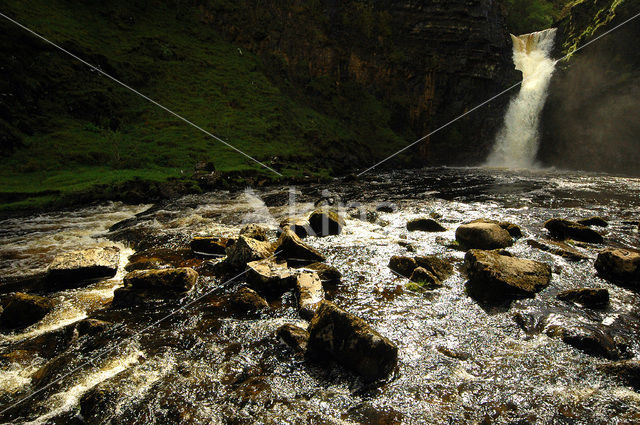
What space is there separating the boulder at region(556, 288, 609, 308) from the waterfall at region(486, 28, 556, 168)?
34949 millimetres

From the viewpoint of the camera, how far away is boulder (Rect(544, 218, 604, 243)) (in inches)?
388

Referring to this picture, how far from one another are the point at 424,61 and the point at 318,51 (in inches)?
596

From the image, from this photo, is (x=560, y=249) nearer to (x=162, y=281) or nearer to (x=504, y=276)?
(x=504, y=276)

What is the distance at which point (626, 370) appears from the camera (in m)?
4.50

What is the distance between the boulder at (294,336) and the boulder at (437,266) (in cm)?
404

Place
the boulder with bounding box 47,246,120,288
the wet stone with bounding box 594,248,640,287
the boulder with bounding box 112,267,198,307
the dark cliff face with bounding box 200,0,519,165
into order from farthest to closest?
the dark cliff face with bounding box 200,0,519,165 → the boulder with bounding box 47,246,120,288 → the wet stone with bounding box 594,248,640,287 → the boulder with bounding box 112,267,198,307

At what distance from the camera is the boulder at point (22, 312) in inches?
238

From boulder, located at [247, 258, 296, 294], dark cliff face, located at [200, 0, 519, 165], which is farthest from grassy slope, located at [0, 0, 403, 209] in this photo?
boulder, located at [247, 258, 296, 294]

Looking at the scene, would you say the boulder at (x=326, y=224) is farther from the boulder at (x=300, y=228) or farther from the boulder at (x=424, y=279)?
the boulder at (x=424, y=279)

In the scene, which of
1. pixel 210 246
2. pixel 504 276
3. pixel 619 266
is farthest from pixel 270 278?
pixel 619 266

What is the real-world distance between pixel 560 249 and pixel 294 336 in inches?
341

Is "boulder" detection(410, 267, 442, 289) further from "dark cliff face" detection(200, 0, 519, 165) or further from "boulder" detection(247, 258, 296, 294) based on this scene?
"dark cliff face" detection(200, 0, 519, 165)

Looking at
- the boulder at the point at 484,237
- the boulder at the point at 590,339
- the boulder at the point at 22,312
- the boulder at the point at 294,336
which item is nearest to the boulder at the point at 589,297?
the boulder at the point at 590,339

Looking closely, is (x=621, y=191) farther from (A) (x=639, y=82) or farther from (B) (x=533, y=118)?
(B) (x=533, y=118)
